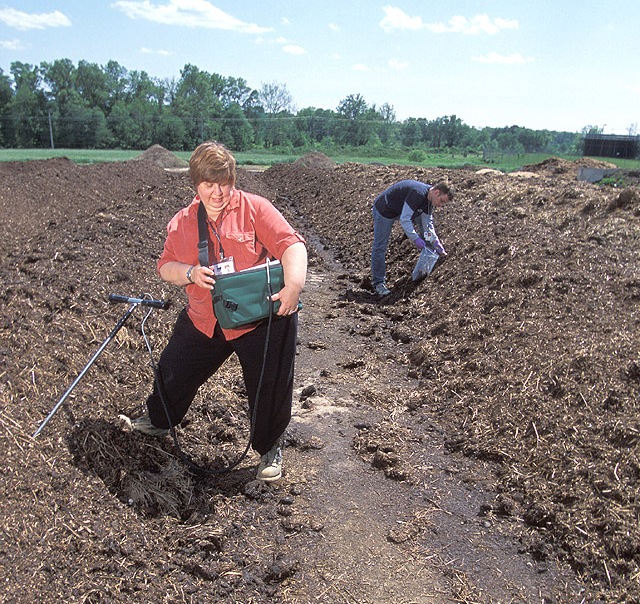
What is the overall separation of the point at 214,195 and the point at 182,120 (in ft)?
172

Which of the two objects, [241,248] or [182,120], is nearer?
[241,248]

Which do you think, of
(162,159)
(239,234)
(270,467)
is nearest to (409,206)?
(270,467)

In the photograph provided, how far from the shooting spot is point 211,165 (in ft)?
9.33

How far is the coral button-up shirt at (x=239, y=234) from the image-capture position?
10.0 feet

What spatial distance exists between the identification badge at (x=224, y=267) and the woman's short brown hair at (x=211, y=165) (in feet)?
1.29

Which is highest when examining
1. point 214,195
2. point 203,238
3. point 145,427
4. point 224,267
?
point 214,195

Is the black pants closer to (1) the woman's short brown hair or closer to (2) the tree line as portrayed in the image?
(1) the woman's short brown hair

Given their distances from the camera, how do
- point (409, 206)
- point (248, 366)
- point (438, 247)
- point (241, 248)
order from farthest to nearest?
1. point (438, 247)
2. point (409, 206)
3. point (248, 366)
4. point (241, 248)

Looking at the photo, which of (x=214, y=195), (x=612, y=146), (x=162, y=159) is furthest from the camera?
(x=612, y=146)

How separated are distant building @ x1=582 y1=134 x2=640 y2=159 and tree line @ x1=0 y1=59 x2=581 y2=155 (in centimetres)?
767

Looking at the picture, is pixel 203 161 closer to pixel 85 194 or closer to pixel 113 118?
pixel 85 194

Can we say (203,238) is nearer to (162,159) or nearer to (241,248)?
(241,248)

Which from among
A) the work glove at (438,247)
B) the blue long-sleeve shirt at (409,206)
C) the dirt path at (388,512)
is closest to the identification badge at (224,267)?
the dirt path at (388,512)

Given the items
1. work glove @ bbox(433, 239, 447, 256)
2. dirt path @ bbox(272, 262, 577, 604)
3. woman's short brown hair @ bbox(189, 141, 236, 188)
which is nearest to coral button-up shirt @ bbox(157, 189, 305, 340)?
woman's short brown hair @ bbox(189, 141, 236, 188)
